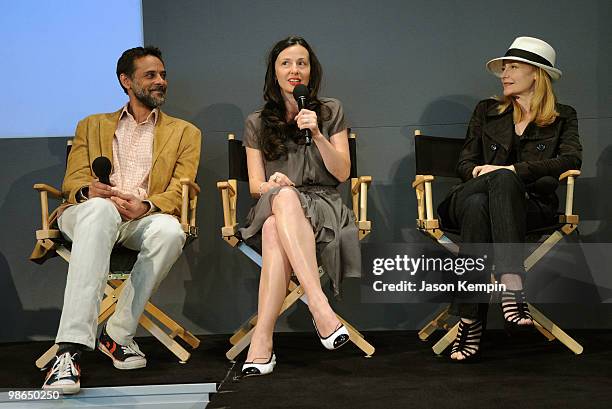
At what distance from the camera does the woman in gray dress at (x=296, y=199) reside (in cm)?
314

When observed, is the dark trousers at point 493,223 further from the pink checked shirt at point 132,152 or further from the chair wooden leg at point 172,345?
the pink checked shirt at point 132,152

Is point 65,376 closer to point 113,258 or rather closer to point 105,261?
point 105,261

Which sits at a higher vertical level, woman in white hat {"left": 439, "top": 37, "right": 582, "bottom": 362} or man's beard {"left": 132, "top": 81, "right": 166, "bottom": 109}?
man's beard {"left": 132, "top": 81, "right": 166, "bottom": 109}

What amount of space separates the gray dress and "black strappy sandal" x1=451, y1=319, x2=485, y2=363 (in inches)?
19.7

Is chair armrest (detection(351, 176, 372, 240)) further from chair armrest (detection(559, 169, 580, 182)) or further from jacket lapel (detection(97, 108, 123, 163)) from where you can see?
jacket lapel (detection(97, 108, 123, 163))

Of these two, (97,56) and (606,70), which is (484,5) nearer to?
(606,70)

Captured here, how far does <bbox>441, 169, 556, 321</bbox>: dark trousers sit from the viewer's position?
319 centimetres

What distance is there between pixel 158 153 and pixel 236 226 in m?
0.55

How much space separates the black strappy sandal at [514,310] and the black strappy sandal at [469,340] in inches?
8.0

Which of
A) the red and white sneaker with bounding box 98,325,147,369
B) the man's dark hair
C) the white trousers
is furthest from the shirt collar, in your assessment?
the red and white sneaker with bounding box 98,325,147,369

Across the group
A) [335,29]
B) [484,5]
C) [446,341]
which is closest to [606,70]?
[484,5]

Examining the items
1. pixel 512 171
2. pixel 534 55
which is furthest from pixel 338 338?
pixel 534 55

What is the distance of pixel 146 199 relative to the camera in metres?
3.59

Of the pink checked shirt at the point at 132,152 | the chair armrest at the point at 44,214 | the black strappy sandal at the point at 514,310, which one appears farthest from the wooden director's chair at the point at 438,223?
the chair armrest at the point at 44,214
